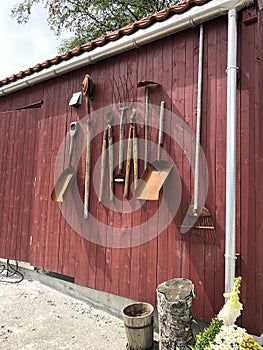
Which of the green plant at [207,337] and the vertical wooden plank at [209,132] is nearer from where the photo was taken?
the green plant at [207,337]

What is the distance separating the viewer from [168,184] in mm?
2916

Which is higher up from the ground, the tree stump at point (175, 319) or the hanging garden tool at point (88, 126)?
the hanging garden tool at point (88, 126)

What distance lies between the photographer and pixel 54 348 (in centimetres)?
250

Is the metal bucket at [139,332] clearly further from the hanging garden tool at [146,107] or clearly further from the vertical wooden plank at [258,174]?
the hanging garden tool at [146,107]

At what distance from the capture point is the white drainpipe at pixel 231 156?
2.37 m

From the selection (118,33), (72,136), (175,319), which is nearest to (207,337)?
(175,319)

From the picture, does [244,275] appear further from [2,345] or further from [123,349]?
[2,345]

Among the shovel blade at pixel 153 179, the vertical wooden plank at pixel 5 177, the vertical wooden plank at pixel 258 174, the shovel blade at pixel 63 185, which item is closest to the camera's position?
the vertical wooden plank at pixel 258 174

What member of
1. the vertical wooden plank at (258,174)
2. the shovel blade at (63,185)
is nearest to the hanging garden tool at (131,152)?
the shovel blade at (63,185)

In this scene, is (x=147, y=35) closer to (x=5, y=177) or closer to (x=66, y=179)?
(x=66, y=179)

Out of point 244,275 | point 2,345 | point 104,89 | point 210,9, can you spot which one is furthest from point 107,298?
point 210,9

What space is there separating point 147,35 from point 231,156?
1467 mm

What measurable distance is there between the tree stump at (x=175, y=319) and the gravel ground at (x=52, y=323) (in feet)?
1.53

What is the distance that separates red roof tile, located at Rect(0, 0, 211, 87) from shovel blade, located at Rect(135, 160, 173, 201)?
4.40 feet
